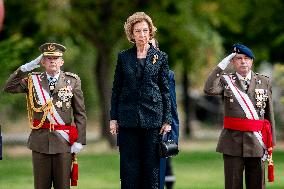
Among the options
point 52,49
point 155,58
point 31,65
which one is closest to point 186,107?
point 52,49

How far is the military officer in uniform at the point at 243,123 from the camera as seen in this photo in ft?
34.1

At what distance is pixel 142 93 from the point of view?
9734 millimetres

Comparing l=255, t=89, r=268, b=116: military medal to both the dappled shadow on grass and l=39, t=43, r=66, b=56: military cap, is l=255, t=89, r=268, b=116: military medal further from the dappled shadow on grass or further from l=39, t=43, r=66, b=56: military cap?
the dappled shadow on grass

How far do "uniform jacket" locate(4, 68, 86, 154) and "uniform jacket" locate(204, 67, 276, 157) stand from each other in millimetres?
1313

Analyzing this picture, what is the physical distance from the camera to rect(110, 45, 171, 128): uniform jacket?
9727mm

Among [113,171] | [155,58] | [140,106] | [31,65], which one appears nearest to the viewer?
[140,106]

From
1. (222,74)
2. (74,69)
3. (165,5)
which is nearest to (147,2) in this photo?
(165,5)

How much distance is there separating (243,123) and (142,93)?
1275 millimetres

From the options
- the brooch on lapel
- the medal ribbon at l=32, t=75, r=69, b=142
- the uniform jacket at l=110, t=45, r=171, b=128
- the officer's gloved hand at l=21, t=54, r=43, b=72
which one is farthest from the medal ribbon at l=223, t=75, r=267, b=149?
the officer's gloved hand at l=21, t=54, r=43, b=72

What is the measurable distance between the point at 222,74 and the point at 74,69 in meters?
24.5

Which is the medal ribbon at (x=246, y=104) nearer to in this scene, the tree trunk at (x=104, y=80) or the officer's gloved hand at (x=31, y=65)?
the officer's gloved hand at (x=31, y=65)

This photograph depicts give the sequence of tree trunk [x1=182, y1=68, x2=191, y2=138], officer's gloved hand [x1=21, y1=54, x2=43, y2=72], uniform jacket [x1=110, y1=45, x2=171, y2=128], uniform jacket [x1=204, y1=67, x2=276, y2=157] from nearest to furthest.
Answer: uniform jacket [x1=110, y1=45, x2=171, y2=128]
officer's gloved hand [x1=21, y1=54, x2=43, y2=72]
uniform jacket [x1=204, y1=67, x2=276, y2=157]
tree trunk [x1=182, y1=68, x2=191, y2=138]

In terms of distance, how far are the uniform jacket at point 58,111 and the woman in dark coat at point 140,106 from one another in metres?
0.55

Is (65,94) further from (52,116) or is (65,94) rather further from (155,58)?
(155,58)
